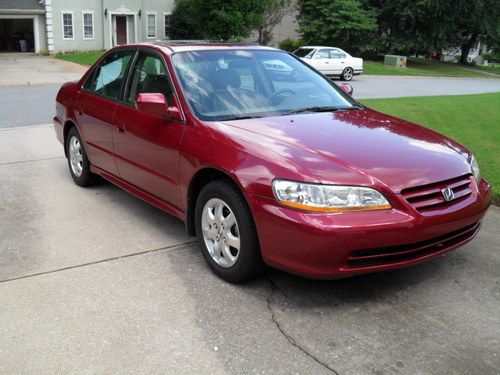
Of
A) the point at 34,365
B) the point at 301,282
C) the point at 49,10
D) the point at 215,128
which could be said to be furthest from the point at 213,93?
the point at 49,10

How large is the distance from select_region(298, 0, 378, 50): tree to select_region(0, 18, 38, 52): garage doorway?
17.9 meters

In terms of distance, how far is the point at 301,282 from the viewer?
396cm

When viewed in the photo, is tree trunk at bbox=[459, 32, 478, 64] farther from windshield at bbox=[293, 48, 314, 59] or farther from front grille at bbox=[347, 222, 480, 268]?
front grille at bbox=[347, 222, 480, 268]

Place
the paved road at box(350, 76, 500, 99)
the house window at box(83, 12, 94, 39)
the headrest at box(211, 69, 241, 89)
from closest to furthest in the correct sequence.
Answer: the headrest at box(211, 69, 241, 89) < the paved road at box(350, 76, 500, 99) < the house window at box(83, 12, 94, 39)

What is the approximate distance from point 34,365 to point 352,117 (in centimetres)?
296

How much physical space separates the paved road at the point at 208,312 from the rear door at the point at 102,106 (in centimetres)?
86

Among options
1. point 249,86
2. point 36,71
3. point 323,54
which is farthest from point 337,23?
point 249,86

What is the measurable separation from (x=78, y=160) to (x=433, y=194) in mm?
4118

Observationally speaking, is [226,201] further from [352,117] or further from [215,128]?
[352,117]

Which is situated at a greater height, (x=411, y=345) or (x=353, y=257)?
(x=353, y=257)

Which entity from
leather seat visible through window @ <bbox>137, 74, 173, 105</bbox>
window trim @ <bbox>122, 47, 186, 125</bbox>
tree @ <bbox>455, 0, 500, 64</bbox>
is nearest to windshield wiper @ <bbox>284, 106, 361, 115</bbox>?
window trim @ <bbox>122, 47, 186, 125</bbox>

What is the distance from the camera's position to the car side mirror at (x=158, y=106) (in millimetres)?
4262

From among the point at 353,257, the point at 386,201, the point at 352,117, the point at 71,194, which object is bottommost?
the point at 71,194

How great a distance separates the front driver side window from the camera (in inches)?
182
